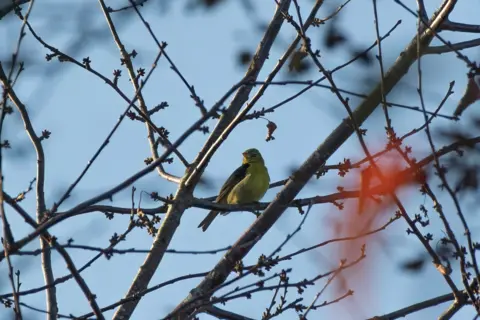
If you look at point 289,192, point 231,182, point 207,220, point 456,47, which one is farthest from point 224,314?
point 231,182

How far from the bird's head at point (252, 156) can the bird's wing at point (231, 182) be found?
1.35 feet

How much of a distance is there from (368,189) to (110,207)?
7.45 ft

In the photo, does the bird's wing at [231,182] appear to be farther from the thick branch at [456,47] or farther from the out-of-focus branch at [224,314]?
the thick branch at [456,47]

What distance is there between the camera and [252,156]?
397 inches

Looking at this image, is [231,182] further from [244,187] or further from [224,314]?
[224,314]

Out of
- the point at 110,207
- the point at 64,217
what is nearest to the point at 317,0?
the point at 110,207

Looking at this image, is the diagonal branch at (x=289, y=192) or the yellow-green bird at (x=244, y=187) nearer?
the diagonal branch at (x=289, y=192)

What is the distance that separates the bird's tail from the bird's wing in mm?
317

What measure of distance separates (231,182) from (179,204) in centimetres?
394

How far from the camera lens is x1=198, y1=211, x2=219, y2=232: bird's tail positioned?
27.8 feet

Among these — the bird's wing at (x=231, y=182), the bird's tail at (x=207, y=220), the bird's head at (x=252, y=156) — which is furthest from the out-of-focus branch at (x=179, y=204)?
the bird's head at (x=252, y=156)

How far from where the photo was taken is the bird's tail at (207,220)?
8.47 m

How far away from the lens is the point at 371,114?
416cm

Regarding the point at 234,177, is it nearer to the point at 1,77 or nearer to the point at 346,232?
the point at 1,77
